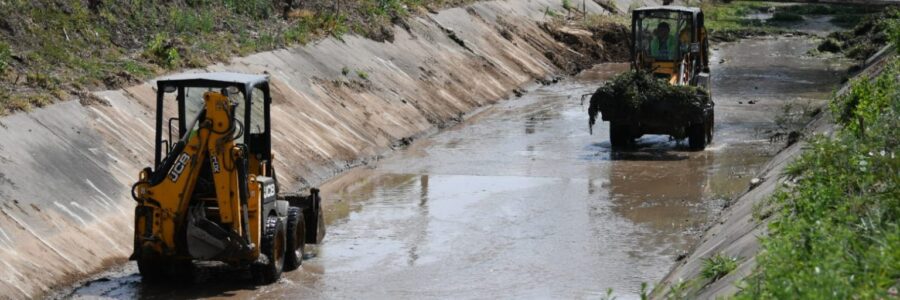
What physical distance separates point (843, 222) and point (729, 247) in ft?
14.6

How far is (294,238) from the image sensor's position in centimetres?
1708

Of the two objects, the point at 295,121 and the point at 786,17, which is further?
the point at 786,17

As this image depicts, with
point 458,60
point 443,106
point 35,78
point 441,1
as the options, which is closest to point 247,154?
point 35,78

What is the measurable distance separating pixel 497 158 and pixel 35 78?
→ 356 inches

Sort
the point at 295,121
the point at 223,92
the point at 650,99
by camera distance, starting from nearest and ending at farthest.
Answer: the point at 223,92
the point at 295,121
the point at 650,99

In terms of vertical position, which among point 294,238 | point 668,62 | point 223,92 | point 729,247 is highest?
point 223,92

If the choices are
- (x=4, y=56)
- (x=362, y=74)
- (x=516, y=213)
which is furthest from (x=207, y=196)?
(x=362, y=74)

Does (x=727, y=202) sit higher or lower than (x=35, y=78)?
lower

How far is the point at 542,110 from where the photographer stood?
3538 cm

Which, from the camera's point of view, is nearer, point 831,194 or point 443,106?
point 831,194

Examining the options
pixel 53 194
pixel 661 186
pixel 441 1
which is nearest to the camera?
pixel 53 194

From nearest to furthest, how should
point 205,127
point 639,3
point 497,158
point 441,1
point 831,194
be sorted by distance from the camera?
point 831,194
point 205,127
point 497,158
point 441,1
point 639,3

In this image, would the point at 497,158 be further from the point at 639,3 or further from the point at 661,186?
the point at 639,3

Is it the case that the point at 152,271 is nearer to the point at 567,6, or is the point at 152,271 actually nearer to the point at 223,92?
the point at 223,92
